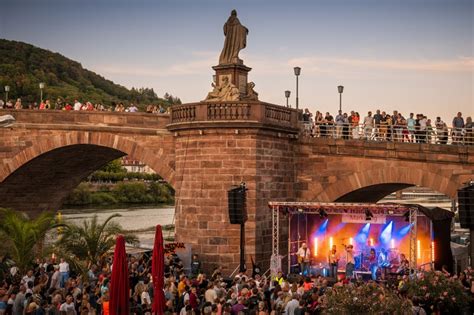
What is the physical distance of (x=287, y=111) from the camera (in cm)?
2520

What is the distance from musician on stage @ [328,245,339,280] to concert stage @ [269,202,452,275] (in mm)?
A: 328

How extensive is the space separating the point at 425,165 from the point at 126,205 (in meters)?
55.7

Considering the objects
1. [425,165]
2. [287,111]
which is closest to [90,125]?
[287,111]

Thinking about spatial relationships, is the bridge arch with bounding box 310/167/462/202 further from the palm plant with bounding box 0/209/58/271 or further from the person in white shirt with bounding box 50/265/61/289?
the person in white shirt with bounding box 50/265/61/289

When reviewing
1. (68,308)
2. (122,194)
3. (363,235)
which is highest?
(122,194)

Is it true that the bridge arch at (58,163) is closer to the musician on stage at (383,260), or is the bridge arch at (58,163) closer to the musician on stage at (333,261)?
the musician on stage at (333,261)

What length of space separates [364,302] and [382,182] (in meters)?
12.0

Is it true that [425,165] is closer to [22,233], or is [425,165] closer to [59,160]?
[22,233]

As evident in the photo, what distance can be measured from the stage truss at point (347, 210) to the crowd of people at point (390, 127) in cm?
305

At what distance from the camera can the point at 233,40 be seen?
2516 cm

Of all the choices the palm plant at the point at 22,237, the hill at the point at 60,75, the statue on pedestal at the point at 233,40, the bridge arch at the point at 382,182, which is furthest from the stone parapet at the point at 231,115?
the hill at the point at 60,75

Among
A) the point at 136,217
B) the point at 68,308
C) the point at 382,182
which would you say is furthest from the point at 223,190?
the point at 136,217

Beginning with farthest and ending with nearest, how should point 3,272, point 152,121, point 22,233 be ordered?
point 152,121 → point 22,233 → point 3,272

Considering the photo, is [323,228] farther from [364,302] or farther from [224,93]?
[364,302]
